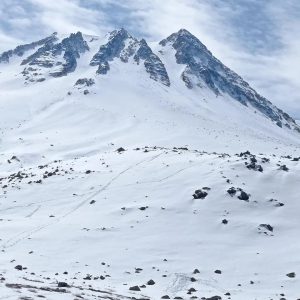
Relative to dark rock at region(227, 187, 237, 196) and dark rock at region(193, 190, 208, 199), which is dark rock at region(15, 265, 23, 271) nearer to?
dark rock at region(193, 190, 208, 199)

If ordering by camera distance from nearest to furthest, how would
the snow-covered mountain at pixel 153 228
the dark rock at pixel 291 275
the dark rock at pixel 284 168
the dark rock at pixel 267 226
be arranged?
the snow-covered mountain at pixel 153 228 < the dark rock at pixel 291 275 < the dark rock at pixel 267 226 < the dark rock at pixel 284 168

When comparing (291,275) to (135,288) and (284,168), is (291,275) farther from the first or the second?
(284,168)

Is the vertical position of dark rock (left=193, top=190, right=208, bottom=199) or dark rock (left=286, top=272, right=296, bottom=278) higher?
dark rock (left=193, top=190, right=208, bottom=199)

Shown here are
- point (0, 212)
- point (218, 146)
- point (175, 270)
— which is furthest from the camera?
point (218, 146)

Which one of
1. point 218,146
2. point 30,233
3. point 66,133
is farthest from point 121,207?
point 66,133

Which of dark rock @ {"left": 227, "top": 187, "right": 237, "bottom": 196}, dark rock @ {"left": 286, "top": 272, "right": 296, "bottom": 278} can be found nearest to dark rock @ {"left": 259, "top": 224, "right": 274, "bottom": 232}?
dark rock @ {"left": 227, "top": 187, "right": 237, "bottom": 196}

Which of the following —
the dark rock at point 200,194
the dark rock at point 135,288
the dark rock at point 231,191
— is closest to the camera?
the dark rock at point 135,288

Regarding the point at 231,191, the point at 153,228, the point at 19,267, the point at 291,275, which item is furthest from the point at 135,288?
the point at 231,191

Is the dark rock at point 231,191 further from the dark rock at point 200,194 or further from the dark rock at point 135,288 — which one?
the dark rock at point 135,288

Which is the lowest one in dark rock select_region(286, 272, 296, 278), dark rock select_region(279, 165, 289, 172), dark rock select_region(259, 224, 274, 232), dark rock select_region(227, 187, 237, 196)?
dark rock select_region(286, 272, 296, 278)

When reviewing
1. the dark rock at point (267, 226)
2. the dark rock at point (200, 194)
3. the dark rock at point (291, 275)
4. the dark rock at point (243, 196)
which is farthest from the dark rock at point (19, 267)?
the dark rock at point (243, 196)

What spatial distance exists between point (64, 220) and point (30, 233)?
5303 millimetres

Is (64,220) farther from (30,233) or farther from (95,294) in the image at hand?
(95,294)

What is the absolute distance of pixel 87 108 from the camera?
183750 mm
